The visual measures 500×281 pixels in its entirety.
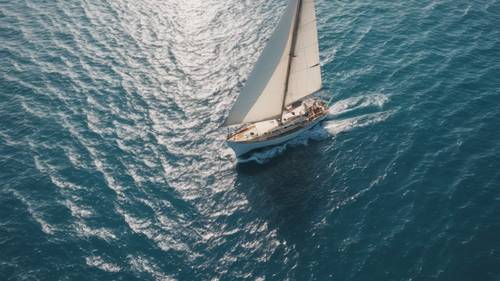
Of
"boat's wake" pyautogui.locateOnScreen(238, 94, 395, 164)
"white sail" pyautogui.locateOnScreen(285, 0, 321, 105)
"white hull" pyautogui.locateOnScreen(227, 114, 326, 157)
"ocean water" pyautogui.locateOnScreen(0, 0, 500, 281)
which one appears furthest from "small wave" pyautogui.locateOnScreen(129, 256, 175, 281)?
"white sail" pyautogui.locateOnScreen(285, 0, 321, 105)

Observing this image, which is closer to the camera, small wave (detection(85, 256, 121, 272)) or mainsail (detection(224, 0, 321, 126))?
small wave (detection(85, 256, 121, 272))

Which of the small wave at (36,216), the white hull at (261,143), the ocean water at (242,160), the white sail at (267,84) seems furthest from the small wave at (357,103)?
the small wave at (36,216)

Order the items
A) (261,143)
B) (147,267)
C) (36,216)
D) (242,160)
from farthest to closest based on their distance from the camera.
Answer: (261,143)
(242,160)
(36,216)
(147,267)

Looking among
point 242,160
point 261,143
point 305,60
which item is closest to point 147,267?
point 242,160

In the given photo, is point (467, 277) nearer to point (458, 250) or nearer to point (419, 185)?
point (458, 250)

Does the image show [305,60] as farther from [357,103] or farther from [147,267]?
[147,267]

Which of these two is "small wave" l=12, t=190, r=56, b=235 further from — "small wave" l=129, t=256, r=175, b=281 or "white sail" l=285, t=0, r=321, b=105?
"white sail" l=285, t=0, r=321, b=105

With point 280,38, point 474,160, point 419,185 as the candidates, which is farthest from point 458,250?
point 280,38
